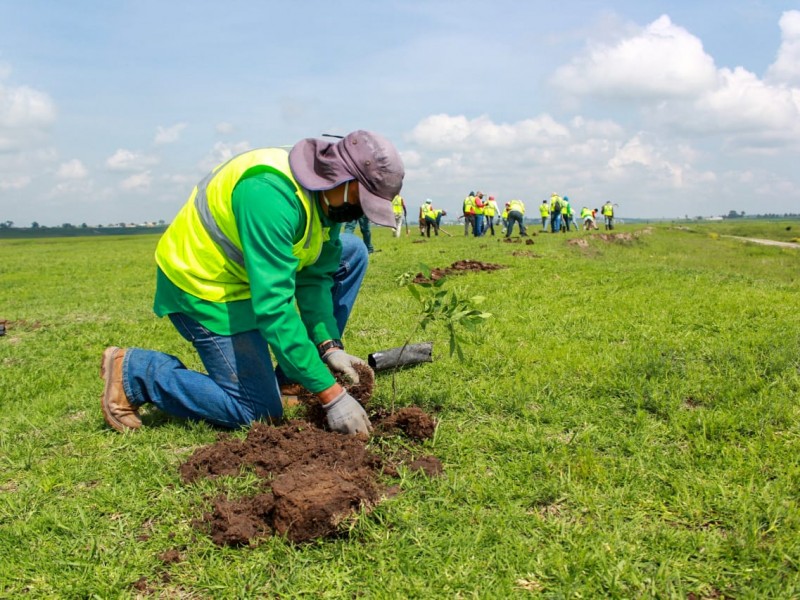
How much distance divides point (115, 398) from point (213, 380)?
60 centimetres

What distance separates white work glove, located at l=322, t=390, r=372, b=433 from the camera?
3209 millimetres

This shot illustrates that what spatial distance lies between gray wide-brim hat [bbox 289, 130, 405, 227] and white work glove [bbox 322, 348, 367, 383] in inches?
41.8

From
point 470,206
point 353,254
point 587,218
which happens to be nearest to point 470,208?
point 470,206

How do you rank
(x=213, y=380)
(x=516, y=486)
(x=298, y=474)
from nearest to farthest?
(x=298, y=474) < (x=516, y=486) < (x=213, y=380)

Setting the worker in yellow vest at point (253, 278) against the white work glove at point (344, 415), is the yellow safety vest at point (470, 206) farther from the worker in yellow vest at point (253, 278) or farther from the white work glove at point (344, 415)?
the white work glove at point (344, 415)

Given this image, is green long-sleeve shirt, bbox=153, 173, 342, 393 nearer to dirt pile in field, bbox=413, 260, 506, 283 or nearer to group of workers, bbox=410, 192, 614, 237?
dirt pile in field, bbox=413, 260, 506, 283

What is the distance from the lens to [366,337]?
5898 mm

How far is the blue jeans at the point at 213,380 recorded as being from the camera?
3.48m

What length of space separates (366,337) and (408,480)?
3.07 meters

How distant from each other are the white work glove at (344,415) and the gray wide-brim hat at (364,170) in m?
0.95

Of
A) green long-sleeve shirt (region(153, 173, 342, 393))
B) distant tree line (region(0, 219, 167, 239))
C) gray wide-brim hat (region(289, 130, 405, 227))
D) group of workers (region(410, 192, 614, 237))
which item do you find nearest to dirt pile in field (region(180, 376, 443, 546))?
green long-sleeve shirt (region(153, 173, 342, 393))

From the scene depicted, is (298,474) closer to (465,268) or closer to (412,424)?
(412,424)

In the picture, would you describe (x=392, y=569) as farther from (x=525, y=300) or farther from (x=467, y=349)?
(x=525, y=300)

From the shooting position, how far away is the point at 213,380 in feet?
11.6
